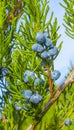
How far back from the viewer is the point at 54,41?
181 centimetres

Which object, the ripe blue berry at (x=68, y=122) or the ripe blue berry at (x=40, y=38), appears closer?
the ripe blue berry at (x=40, y=38)

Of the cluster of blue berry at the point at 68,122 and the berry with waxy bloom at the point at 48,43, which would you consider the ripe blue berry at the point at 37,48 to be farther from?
the cluster of blue berry at the point at 68,122

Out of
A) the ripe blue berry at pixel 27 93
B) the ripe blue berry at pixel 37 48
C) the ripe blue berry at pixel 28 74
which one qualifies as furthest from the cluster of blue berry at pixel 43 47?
the ripe blue berry at pixel 27 93

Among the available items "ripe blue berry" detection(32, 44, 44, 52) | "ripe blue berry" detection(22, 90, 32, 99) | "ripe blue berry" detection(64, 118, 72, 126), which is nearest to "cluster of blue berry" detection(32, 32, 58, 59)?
"ripe blue berry" detection(32, 44, 44, 52)

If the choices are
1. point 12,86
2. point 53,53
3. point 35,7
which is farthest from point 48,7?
point 12,86

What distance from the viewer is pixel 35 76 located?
1.74 m

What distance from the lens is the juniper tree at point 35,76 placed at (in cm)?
166

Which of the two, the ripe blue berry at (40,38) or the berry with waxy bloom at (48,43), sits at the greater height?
the ripe blue berry at (40,38)

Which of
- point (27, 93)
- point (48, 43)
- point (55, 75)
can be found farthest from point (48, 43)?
point (27, 93)

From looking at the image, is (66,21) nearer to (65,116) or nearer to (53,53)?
(53,53)

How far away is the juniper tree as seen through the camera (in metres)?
1.66

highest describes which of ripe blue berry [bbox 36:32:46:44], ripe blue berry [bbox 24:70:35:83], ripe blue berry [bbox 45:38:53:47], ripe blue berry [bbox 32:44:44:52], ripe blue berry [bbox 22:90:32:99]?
ripe blue berry [bbox 36:32:46:44]

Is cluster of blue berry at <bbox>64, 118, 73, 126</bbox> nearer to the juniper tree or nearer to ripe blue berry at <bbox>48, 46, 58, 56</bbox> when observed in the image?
the juniper tree

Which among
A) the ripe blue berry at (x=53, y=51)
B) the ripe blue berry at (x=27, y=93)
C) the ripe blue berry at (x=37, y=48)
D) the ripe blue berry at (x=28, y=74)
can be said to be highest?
the ripe blue berry at (x=37, y=48)
